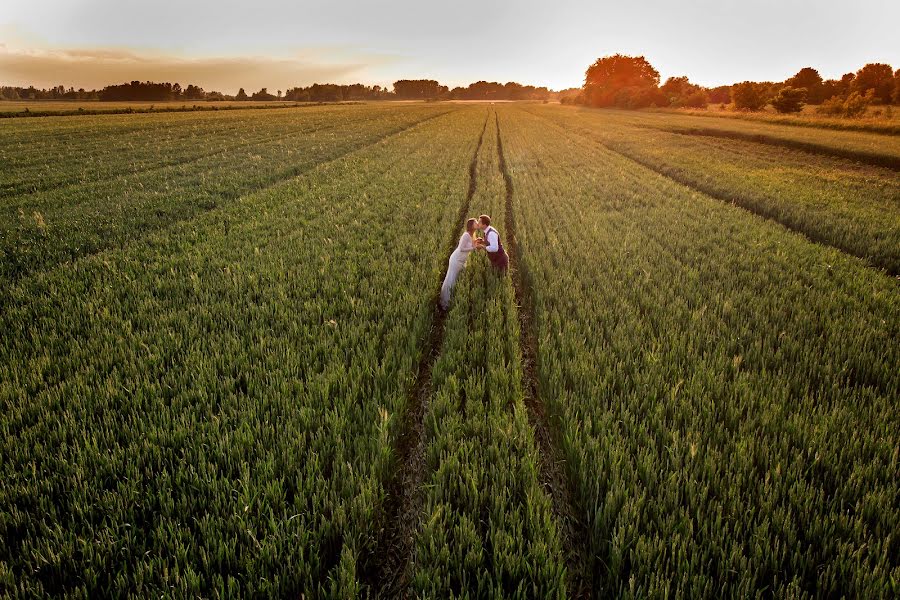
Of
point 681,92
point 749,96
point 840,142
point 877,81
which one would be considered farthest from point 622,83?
point 840,142

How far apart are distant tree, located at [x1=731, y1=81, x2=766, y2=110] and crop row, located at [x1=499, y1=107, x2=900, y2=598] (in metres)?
68.7

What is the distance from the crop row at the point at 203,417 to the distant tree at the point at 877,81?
96021mm

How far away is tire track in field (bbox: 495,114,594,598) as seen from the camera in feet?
8.50

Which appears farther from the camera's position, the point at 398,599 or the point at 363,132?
the point at 363,132

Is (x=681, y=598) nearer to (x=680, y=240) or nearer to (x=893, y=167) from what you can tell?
(x=680, y=240)

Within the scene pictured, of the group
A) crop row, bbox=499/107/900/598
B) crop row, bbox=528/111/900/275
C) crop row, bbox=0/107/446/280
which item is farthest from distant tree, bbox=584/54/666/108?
crop row, bbox=499/107/900/598

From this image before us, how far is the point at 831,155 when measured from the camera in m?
23.0

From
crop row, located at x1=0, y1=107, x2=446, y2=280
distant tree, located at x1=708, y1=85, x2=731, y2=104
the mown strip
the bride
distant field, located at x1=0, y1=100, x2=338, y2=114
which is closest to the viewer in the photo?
the bride

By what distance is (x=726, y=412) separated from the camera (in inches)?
149

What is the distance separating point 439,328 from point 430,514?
3.49 meters

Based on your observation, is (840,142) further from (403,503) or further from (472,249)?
(403,503)

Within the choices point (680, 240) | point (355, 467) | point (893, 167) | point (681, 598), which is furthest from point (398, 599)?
point (893, 167)

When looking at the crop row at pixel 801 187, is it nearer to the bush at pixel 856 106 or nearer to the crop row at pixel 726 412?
the crop row at pixel 726 412

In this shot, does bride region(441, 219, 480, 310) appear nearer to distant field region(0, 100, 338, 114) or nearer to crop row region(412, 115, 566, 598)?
crop row region(412, 115, 566, 598)
